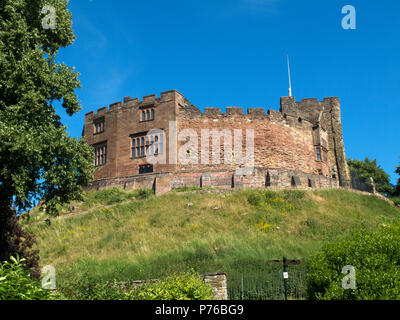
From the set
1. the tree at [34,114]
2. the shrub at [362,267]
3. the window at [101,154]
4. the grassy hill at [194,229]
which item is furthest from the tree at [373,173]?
the tree at [34,114]

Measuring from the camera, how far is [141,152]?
124 ft

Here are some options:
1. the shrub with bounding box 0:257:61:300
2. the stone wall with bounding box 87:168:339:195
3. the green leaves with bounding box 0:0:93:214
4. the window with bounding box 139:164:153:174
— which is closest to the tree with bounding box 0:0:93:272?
the green leaves with bounding box 0:0:93:214

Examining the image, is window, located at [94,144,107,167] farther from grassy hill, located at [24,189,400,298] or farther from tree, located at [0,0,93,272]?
tree, located at [0,0,93,272]

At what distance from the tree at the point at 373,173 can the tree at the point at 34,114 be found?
146 feet

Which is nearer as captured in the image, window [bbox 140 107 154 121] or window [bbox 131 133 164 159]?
window [bbox 131 133 164 159]

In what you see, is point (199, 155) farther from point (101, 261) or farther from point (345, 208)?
point (101, 261)

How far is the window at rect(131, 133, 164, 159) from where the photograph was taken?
122 ft

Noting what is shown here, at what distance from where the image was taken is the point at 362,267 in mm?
12898

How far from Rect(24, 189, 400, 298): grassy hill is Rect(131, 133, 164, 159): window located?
4.56 meters

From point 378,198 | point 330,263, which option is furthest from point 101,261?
point 378,198

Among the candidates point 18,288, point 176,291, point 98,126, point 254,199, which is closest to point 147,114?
point 98,126

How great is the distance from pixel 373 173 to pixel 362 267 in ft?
155

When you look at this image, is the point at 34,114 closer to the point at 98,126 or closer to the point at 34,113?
the point at 34,113
